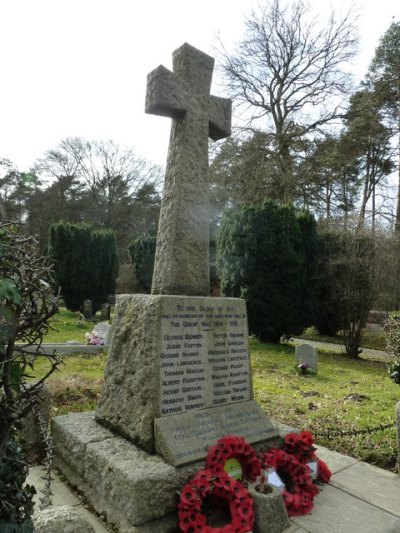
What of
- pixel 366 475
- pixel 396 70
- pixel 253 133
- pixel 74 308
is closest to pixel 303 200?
pixel 253 133

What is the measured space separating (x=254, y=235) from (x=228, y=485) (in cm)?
1110

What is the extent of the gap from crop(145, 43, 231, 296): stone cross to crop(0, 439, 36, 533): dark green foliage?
175 centimetres

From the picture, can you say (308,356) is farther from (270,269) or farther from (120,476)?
(120,476)

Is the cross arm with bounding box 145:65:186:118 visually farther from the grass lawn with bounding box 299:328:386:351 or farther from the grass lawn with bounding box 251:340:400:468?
the grass lawn with bounding box 299:328:386:351

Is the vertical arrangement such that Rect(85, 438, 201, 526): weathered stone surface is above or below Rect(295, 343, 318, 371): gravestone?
above

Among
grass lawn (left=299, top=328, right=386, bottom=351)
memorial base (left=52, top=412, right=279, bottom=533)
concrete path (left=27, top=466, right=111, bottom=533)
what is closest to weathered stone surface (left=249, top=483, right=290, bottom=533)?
memorial base (left=52, top=412, right=279, bottom=533)

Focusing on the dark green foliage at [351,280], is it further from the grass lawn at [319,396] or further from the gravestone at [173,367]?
the gravestone at [173,367]

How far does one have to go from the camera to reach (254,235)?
1312 centimetres

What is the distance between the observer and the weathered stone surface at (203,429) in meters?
2.61

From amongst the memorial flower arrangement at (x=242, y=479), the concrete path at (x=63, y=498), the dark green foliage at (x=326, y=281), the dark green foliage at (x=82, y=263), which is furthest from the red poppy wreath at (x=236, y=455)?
the dark green foliage at (x=82, y=263)

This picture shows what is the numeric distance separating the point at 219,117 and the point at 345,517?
3.30 metres

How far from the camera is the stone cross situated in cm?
313

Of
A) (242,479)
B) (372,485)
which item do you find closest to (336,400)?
(372,485)

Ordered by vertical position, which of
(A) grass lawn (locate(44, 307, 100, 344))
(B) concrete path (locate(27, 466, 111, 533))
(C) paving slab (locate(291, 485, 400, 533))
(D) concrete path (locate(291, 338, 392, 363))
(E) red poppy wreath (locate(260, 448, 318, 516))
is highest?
(E) red poppy wreath (locate(260, 448, 318, 516))
